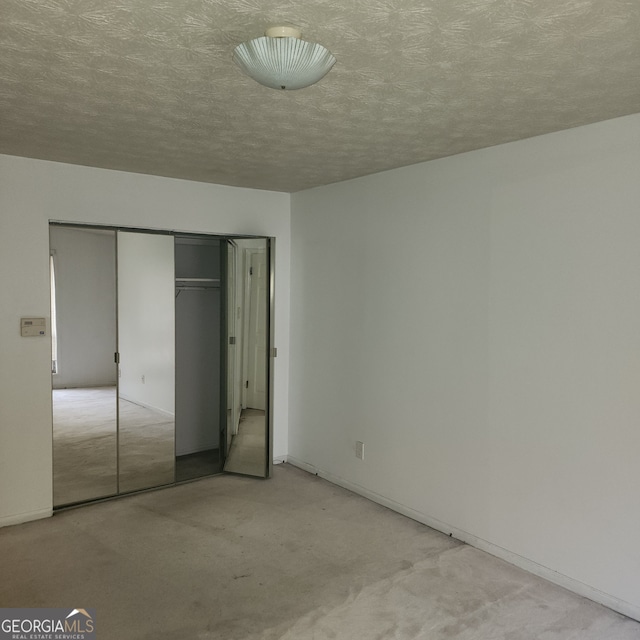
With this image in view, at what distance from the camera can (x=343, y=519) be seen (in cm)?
374

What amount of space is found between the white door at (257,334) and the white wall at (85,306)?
3.59 ft

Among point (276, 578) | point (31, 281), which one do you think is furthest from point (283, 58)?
point (31, 281)

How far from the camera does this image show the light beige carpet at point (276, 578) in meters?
2.53

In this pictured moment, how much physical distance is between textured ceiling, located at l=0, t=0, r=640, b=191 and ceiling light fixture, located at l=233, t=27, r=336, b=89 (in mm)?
67

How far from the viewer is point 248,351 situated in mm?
4566

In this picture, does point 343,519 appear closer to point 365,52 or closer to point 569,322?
point 569,322

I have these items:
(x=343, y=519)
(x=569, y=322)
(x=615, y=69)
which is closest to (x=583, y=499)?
(x=569, y=322)

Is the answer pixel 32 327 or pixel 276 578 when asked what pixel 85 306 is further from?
pixel 276 578

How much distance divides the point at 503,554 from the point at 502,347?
1.22 m

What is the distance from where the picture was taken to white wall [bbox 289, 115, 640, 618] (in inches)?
106

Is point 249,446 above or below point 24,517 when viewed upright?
above

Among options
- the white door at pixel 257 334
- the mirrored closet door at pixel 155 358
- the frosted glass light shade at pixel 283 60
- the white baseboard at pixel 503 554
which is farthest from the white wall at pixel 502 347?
the frosted glass light shade at pixel 283 60

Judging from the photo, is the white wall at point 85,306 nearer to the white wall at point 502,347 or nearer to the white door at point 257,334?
the white door at point 257,334

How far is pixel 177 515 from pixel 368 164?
2764 millimetres
